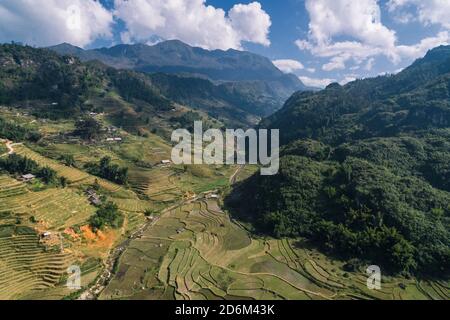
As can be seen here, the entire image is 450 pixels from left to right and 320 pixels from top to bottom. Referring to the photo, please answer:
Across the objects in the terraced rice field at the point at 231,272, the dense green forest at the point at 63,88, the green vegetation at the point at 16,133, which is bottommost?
the terraced rice field at the point at 231,272

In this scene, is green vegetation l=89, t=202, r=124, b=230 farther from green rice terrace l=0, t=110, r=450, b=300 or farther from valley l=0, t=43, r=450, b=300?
green rice terrace l=0, t=110, r=450, b=300

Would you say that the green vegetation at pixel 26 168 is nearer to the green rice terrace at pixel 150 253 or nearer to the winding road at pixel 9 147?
the green rice terrace at pixel 150 253

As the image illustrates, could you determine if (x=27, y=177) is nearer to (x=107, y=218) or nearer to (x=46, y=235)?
(x=107, y=218)

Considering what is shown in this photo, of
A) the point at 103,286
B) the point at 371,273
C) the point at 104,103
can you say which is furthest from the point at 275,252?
the point at 104,103

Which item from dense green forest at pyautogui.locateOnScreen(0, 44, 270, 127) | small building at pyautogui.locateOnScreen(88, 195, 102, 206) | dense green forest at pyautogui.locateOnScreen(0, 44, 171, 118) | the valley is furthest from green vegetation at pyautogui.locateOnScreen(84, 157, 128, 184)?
dense green forest at pyautogui.locateOnScreen(0, 44, 171, 118)

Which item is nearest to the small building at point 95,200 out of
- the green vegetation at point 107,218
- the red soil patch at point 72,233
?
the green vegetation at point 107,218

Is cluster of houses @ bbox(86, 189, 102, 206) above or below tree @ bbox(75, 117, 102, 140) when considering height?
below
